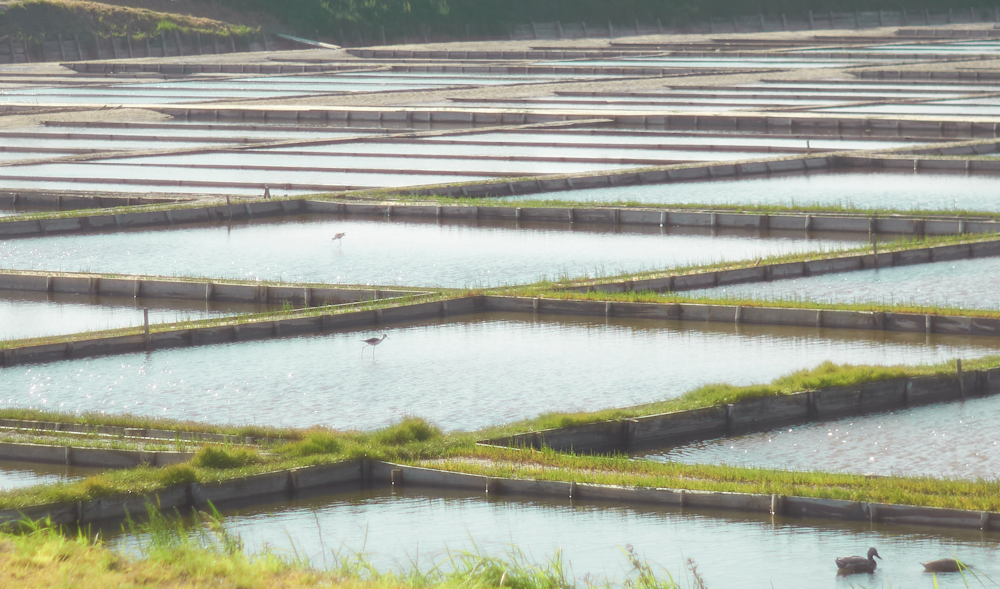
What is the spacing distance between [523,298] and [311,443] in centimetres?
439

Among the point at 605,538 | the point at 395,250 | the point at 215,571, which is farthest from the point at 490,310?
the point at 215,571

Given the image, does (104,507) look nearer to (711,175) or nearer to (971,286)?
(971,286)

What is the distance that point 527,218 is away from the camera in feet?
52.6

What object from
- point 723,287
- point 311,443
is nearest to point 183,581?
point 311,443

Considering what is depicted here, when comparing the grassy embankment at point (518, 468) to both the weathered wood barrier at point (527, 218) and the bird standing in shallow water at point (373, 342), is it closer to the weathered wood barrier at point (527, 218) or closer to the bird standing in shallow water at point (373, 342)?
the bird standing in shallow water at point (373, 342)

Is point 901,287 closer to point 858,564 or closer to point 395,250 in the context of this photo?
point 395,250

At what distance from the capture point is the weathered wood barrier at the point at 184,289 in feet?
39.5

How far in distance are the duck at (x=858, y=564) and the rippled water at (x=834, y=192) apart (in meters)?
10.5

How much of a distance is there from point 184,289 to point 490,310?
9.99 ft

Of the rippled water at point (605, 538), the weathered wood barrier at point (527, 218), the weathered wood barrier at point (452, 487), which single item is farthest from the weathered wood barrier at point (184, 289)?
the rippled water at point (605, 538)

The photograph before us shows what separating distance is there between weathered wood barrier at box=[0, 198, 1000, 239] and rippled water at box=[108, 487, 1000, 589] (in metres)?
8.67

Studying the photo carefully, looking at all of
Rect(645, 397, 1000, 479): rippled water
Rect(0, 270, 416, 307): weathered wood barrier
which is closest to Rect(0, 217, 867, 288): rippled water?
Rect(0, 270, 416, 307): weathered wood barrier

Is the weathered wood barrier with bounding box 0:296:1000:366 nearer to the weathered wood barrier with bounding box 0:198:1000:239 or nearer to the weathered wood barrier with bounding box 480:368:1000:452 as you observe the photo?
the weathered wood barrier with bounding box 480:368:1000:452

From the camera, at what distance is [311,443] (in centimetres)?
759
